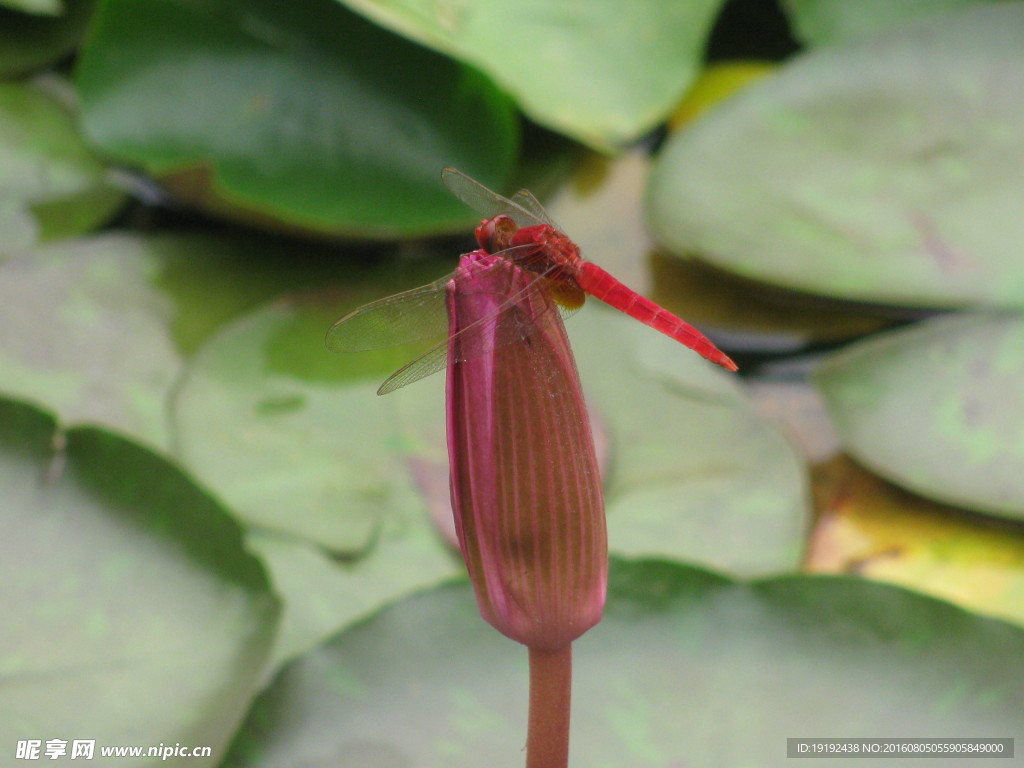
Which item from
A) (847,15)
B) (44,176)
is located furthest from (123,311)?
(847,15)

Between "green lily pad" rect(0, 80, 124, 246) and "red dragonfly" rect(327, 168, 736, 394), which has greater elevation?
"red dragonfly" rect(327, 168, 736, 394)

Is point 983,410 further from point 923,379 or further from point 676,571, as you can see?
point 676,571

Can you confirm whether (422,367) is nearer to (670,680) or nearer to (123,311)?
(670,680)

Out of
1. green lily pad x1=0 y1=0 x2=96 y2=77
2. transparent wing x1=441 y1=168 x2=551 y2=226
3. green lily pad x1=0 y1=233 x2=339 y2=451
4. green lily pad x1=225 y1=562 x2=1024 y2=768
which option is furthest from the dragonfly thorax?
green lily pad x1=0 y1=0 x2=96 y2=77

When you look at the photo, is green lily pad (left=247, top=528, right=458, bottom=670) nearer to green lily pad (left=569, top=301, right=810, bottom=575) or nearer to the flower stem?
green lily pad (left=569, top=301, right=810, bottom=575)

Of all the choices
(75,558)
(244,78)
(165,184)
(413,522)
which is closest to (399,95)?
(244,78)

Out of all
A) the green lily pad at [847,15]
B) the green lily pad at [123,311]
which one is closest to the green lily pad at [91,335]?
the green lily pad at [123,311]
